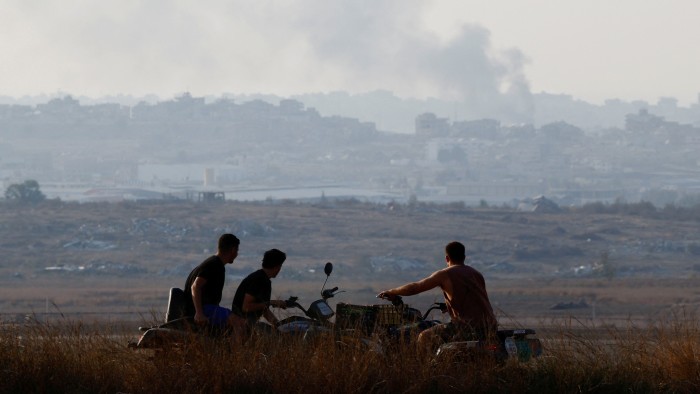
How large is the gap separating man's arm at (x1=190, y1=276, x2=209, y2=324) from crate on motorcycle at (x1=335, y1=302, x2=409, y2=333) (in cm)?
89

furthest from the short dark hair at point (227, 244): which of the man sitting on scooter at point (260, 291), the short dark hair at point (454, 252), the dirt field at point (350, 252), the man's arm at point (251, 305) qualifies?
the dirt field at point (350, 252)

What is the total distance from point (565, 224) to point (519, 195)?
235ft

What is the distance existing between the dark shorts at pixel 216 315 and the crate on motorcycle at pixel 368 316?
740 millimetres

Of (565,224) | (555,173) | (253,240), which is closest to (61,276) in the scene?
(253,240)

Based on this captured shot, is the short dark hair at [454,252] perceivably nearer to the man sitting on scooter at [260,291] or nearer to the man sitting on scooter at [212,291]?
the man sitting on scooter at [260,291]

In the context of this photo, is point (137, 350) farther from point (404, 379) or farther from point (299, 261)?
point (299, 261)

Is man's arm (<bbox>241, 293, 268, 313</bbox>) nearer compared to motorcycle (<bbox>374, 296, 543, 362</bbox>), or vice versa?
motorcycle (<bbox>374, 296, 543, 362</bbox>)

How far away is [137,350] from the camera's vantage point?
9.88 meters

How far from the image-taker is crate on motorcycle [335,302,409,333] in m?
9.70

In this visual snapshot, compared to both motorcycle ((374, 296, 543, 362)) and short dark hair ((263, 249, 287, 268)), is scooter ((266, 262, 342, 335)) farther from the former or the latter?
motorcycle ((374, 296, 543, 362))

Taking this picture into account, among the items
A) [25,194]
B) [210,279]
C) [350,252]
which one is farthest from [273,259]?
[25,194]

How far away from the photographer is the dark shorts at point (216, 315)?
9.59m

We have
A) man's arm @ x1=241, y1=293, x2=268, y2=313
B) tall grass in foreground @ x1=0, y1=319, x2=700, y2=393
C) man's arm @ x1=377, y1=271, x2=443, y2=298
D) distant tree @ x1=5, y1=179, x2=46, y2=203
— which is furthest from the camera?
distant tree @ x1=5, y1=179, x2=46, y2=203

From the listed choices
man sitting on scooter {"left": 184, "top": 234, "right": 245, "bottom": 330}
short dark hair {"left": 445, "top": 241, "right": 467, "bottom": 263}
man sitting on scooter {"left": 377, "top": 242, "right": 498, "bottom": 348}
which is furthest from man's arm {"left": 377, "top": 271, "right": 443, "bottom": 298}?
man sitting on scooter {"left": 184, "top": 234, "right": 245, "bottom": 330}
